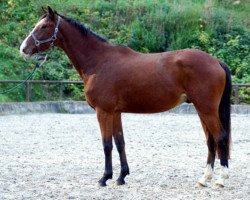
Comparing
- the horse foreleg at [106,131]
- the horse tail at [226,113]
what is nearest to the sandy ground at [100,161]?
the horse foreleg at [106,131]

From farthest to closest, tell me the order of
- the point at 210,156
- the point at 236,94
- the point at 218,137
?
1. the point at 236,94
2. the point at 210,156
3. the point at 218,137

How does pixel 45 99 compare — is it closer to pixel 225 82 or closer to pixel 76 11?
pixel 76 11

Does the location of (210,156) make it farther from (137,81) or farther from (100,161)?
(100,161)

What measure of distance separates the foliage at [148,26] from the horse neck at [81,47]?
12367mm

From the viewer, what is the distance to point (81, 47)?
840 centimetres

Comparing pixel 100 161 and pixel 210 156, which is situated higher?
pixel 210 156

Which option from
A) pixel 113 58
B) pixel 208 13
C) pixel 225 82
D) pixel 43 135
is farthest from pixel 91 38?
pixel 208 13

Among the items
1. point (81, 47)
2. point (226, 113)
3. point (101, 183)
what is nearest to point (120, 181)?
point (101, 183)

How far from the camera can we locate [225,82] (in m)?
7.86

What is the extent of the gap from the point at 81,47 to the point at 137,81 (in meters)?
0.95

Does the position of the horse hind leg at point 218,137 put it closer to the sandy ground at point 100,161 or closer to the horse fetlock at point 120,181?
the sandy ground at point 100,161

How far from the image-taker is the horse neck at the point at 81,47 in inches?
328

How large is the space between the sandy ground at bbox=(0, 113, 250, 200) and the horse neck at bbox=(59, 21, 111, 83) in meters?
1.43

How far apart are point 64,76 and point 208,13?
648cm
